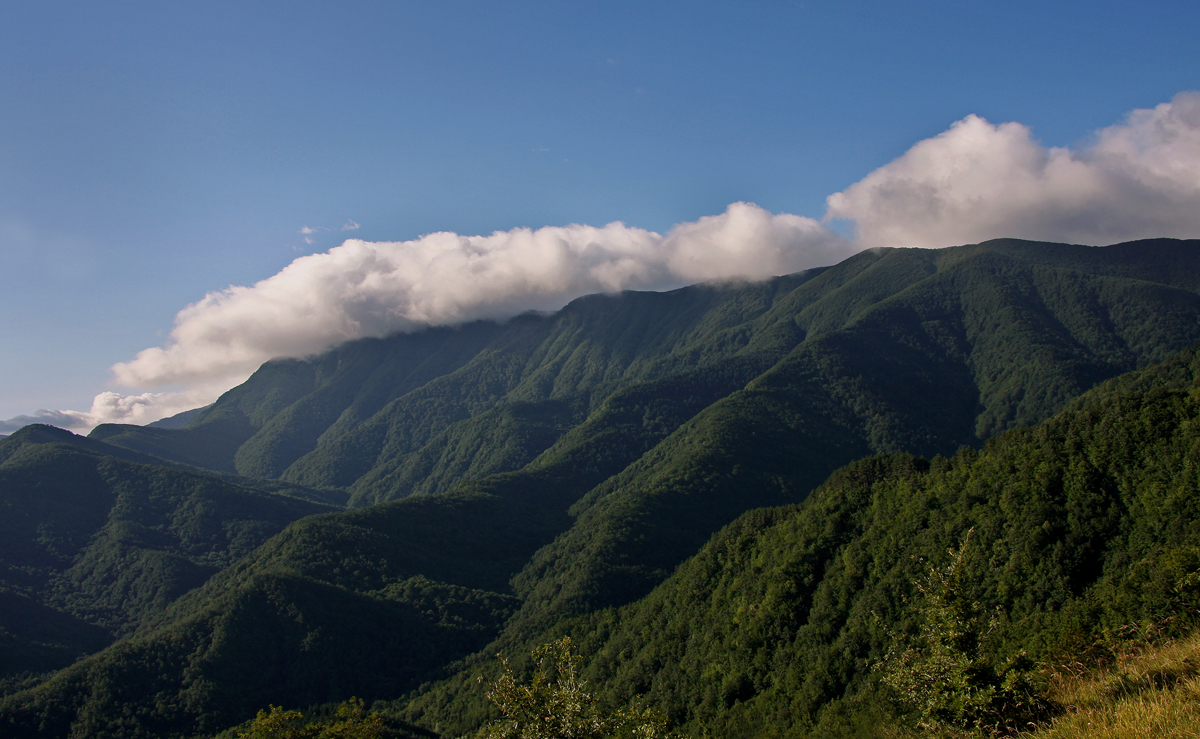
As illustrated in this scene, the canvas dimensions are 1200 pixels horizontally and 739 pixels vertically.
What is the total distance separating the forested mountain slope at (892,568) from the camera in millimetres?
91312

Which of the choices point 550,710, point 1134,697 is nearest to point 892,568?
point 550,710

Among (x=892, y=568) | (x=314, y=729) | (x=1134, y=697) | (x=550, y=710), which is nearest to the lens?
(x=1134, y=697)

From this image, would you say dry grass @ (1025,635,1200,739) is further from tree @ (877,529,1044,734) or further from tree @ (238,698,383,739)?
tree @ (238,698,383,739)

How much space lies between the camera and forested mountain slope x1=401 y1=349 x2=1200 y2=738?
91312 millimetres

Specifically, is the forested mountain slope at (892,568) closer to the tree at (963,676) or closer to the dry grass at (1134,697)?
the dry grass at (1134,697)

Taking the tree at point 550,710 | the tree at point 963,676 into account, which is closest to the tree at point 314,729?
the tree at point 550,710

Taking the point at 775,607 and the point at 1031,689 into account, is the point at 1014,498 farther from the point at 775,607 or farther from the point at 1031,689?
the point at 1031,689

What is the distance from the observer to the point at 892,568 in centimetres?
11869

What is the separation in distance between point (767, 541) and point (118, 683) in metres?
157

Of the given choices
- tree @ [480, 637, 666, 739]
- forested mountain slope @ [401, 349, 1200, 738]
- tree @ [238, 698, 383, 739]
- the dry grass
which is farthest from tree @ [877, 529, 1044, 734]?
tree @ [238, 698, 383, 739]

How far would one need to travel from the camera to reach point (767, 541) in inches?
5920

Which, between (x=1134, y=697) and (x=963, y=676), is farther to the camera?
(x=963, y=676)

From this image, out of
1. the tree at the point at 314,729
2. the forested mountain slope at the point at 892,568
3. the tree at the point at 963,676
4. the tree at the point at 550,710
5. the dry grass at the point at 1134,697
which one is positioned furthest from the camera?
the forested mountain slope at the point at 892,568

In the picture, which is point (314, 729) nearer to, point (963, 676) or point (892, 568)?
point (963, 676)
